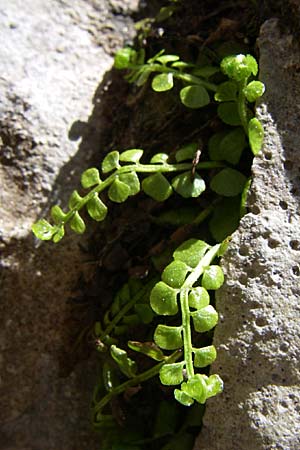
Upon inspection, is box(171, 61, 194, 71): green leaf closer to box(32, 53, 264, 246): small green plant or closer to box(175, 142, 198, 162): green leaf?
box(32, 53, 264, 246): small green plant

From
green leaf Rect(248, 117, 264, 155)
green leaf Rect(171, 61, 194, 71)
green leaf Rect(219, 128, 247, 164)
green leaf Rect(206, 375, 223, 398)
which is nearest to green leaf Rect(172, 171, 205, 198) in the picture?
Result: green leaf Rect(219, 128, 247, 164)

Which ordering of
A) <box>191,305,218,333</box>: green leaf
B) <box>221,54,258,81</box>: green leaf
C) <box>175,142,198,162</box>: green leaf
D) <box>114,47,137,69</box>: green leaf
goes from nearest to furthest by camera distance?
<box>191,305,218,333</box>: green leaf, <box>221,54,258,81</box>: green leaf, <box>175,142,198,162</box>: green leaf, <box>114,47,137,69</box>: green leaf

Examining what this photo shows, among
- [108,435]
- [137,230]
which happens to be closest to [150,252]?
[137,230]

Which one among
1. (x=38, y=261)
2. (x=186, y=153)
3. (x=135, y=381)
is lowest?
(x=135, y=381)

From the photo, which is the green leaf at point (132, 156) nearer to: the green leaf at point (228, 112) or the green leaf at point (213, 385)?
the green leaf at point (228, 112)

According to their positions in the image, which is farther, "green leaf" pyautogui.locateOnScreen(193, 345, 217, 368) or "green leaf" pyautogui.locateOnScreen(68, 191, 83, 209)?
"green leaf" pyautogui.locateOnScreen(68, 191, 83, 209)

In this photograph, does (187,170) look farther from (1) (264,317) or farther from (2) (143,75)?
(1) (264,317)

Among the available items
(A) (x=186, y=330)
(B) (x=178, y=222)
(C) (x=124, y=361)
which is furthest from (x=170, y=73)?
(C) (x=124, y=361)

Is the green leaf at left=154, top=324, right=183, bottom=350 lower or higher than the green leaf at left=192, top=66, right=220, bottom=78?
lower
